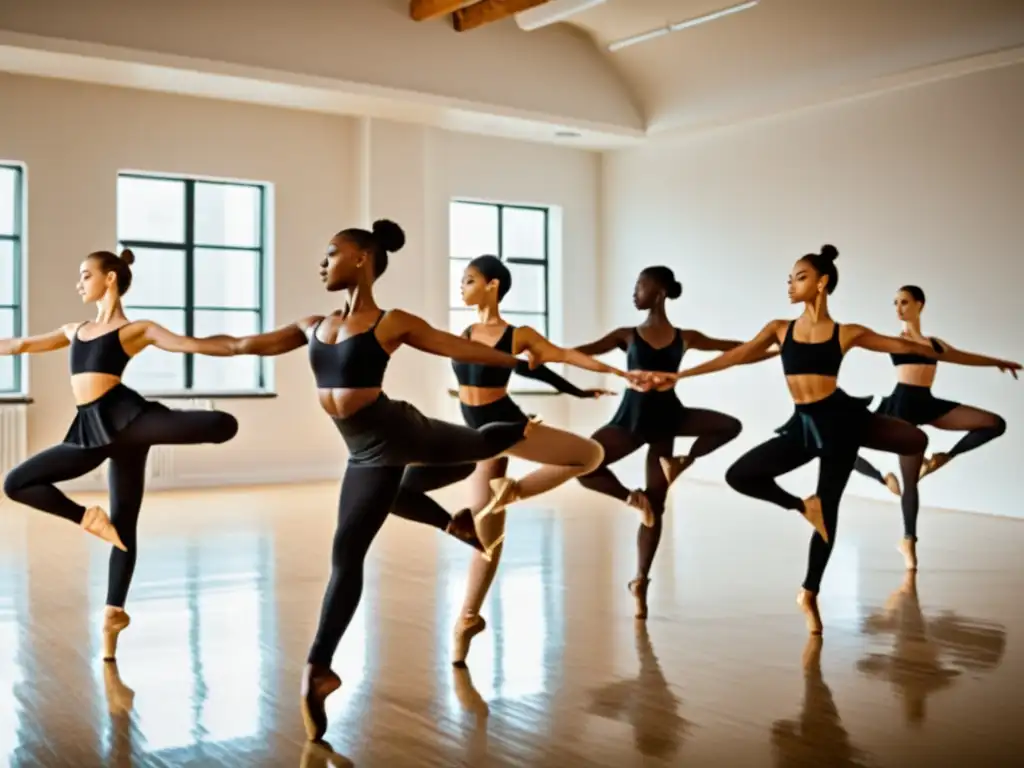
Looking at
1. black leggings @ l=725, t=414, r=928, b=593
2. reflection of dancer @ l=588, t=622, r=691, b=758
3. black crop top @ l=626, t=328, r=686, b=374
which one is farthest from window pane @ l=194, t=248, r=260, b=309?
reflection of dancer @ l=588, t=622, r=691, b=758

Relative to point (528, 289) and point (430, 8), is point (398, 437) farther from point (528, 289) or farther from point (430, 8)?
point (528, 289)

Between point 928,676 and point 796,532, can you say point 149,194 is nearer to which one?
point 796,532

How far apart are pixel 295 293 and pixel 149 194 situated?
1.56 m

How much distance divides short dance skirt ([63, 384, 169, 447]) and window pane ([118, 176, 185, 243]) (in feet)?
21.9

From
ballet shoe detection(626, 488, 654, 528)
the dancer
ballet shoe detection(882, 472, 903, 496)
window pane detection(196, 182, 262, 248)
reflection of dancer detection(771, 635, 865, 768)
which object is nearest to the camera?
reflection of dancer detection(771, 635, 865, 768)

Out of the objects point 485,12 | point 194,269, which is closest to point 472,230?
point 485,12

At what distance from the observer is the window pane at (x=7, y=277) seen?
33.5 ft

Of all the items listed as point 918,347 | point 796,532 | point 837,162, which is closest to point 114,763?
point 918,347

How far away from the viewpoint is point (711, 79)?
11219mm

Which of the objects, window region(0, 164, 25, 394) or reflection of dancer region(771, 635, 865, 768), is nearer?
reflection of dancer region(771, 635, 865, 768)

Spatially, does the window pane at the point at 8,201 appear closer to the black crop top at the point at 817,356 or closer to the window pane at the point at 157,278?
the window pane at the point at 157,278

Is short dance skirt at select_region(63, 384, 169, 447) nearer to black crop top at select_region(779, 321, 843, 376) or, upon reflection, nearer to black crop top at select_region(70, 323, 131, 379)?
black crop top at select_region(70, 323, 131, 379)

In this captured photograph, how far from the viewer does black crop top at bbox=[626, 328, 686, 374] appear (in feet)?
18.1

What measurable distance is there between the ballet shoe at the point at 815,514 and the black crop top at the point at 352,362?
2.15 metres
